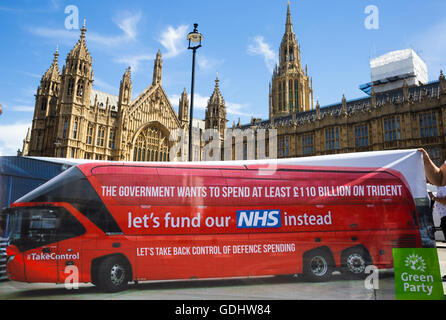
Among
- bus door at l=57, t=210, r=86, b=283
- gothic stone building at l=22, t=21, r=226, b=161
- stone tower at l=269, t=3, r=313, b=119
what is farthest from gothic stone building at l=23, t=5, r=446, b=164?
bus door at l=57, t=210, r=86, b=283

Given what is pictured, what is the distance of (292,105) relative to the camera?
67500 millimetres

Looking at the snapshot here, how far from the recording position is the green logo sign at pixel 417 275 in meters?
5.37

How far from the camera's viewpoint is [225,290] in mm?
5367

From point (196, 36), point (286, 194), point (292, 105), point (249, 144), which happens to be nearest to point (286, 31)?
point (292, 105)

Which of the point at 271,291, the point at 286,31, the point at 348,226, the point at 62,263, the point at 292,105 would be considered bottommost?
the point at 271,291

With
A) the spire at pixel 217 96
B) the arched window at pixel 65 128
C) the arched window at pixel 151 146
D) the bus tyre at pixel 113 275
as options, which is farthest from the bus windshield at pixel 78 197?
the spire at pixel 217 96

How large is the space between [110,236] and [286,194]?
11.3 feet

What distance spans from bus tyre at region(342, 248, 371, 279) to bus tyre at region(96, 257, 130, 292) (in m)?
4.16

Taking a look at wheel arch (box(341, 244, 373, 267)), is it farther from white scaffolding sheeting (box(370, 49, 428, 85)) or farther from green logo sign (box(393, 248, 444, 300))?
white scaffolding sheeting (box(370, 49, 428, 85))

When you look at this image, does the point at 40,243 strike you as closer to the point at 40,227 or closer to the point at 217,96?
the point at 40,227

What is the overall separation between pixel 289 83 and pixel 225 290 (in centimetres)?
6821

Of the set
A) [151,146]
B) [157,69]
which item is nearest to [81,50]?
[157,69]

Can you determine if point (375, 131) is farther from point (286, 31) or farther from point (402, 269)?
point (286, 31)

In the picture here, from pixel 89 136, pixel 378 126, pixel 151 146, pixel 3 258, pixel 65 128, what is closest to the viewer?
pixel 3 258
